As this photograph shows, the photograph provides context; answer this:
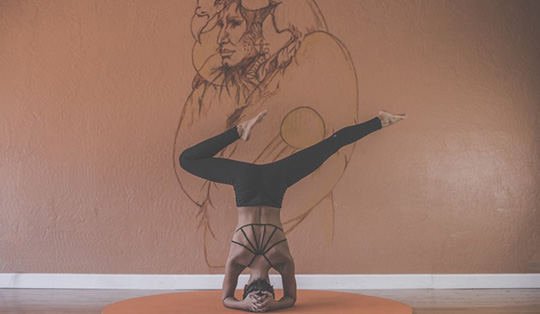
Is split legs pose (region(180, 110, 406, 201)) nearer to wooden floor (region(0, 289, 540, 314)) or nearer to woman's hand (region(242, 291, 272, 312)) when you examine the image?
woman's hand (region(242, 291, 272, 312))

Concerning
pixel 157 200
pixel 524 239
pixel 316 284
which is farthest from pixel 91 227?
pixel 524 239

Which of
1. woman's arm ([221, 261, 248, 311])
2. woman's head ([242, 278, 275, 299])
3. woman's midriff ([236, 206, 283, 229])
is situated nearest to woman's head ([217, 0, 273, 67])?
woman's midriff ([236, 206, 283, 229])

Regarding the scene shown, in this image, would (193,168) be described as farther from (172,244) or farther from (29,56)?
(29,56)

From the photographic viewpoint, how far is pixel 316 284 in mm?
4461

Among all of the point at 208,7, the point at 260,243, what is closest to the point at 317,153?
the point at 260,243

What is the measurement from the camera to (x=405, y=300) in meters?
3.90

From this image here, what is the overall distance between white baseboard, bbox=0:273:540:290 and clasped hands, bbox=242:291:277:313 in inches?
47.6

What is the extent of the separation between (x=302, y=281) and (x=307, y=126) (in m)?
1.17

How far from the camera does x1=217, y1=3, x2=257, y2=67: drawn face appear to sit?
4598 mm

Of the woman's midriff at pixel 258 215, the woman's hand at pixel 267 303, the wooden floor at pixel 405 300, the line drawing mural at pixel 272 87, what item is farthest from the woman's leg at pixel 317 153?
the wooden floor at pixel 405 300

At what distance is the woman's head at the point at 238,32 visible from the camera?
15.1 ft

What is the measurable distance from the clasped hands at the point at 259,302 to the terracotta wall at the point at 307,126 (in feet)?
4.15

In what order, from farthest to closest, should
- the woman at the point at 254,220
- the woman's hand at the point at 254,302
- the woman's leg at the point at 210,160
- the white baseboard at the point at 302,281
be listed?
the white baseboard at the point at 302,281
the woman's leg at the point at 210,160
the woman at the point at 254,220
the woman's hand at the point at 254,302

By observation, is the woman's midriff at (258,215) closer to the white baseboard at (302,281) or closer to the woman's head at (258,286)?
the woman's head at (258,286)
